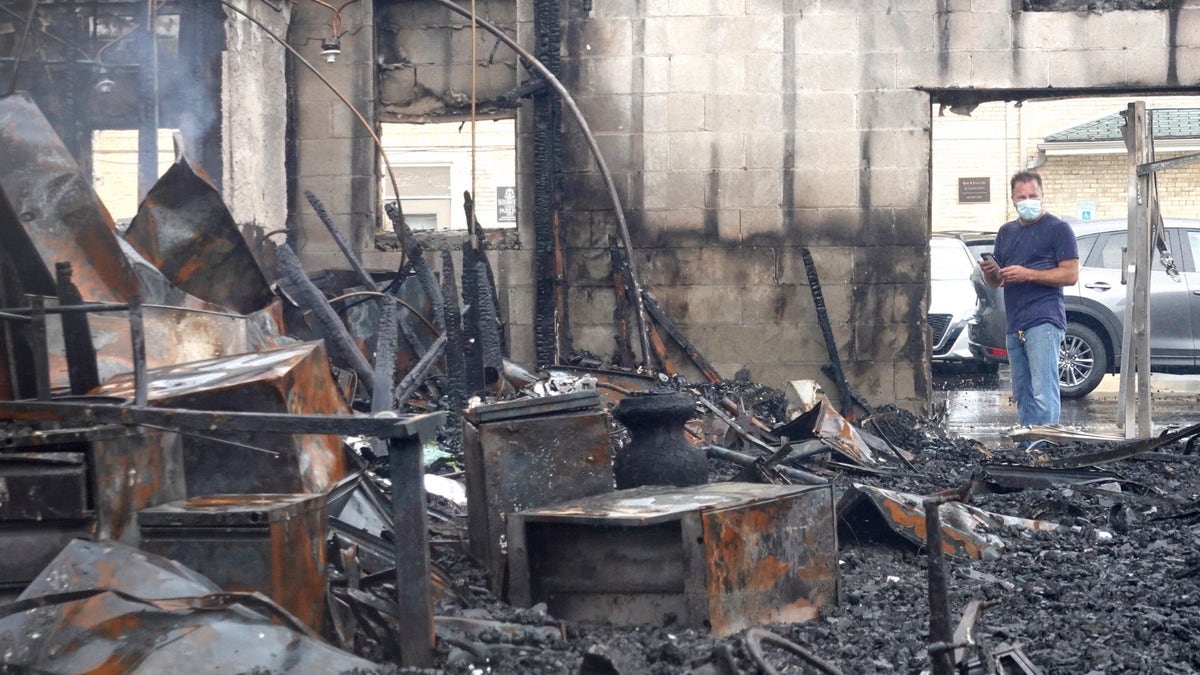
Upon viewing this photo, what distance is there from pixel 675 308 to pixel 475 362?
2512 mm

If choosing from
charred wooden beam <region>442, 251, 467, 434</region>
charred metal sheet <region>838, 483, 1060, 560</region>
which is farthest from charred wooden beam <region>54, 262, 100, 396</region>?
charred wooden beam <region>442, 251, 467, 434</region>

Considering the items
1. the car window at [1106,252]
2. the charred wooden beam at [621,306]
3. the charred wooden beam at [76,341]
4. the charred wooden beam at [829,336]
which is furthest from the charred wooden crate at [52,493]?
the car window at [1106,252]

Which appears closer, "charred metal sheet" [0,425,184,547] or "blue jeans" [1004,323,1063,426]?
"charred metal sheet" [0,425,184,547]

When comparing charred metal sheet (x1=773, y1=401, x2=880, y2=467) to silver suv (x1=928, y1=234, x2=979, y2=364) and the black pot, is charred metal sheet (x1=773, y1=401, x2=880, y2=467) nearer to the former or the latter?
the black pot

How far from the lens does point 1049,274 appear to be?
8.12 meters

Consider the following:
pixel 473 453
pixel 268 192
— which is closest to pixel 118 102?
pixel 268 192

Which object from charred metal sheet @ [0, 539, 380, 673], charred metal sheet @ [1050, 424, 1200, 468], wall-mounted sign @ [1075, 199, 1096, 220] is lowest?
charred metal sheet @ [1050, 424, 1200, 468]

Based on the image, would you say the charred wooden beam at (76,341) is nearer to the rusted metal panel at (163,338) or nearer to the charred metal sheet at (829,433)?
the rusted metal panel at (163,338)

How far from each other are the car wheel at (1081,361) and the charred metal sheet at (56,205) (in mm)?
9935

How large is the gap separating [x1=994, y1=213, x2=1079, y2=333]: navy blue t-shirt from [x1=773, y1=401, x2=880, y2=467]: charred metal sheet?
4.90 feet

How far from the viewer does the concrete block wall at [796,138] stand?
9.79 m

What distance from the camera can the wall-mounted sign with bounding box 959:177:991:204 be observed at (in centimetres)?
2605

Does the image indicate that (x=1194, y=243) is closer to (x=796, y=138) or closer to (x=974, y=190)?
(x=796, y=138)

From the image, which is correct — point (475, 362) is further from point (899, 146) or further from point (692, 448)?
→ point (899, 146)
